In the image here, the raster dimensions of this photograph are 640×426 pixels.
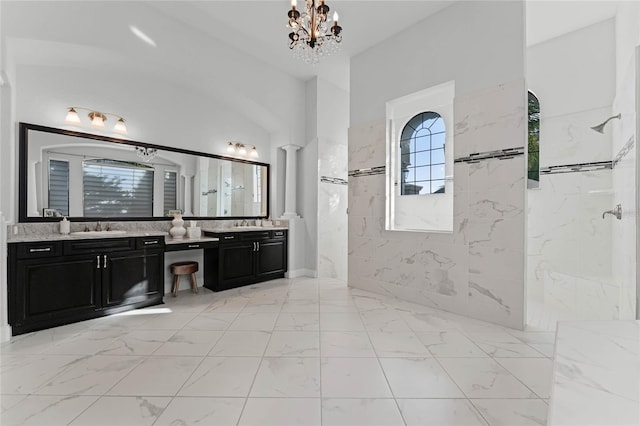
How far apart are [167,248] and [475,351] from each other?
142 inches

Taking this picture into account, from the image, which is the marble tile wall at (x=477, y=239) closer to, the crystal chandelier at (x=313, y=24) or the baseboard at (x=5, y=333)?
A: the crystal chandelier at (x=313, y=24)

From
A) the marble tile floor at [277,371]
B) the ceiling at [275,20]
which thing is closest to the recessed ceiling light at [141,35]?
the ceiling at [275,20]

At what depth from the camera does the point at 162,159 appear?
4176 millimetres

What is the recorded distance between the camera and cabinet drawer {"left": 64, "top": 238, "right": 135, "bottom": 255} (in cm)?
295

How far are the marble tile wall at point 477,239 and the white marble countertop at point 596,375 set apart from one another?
2241mm

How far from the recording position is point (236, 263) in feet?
14.6

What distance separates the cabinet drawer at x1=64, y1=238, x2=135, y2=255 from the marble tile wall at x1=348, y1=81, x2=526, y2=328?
321 cm

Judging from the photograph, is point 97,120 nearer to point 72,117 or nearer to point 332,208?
point 72,117

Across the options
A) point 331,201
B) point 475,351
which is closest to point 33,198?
point 331,201

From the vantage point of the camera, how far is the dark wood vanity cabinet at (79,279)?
268 cm

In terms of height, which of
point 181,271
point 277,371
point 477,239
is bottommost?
point 277,371

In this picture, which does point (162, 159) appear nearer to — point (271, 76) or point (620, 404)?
point (271, 76)

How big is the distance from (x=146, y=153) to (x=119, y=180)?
51 centimetres

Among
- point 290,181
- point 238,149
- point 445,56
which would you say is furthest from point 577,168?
point 238,149
